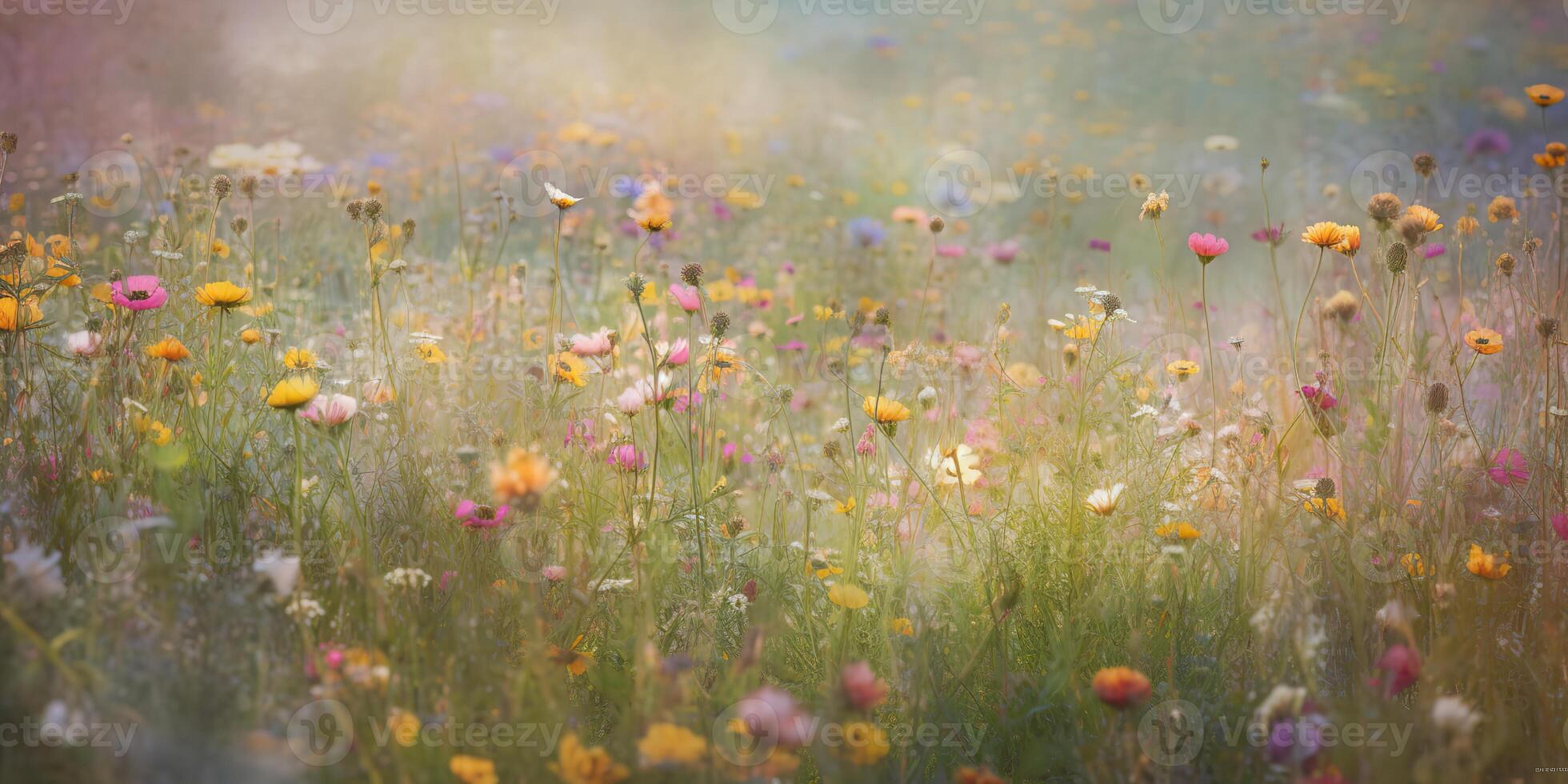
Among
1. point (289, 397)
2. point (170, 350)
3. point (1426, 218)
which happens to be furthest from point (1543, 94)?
point (170, 350)

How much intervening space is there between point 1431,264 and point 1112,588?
2.98 m

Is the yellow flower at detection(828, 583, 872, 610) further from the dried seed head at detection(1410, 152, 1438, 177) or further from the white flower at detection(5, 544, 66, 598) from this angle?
the dried seed head at detection(1410, 152, 1438, 177)

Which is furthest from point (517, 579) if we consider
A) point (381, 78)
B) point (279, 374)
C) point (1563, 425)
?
point (381, 78)

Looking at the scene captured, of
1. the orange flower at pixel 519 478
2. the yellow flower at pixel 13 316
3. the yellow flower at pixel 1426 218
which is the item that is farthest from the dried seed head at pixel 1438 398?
the yellow flower at pixel 13 316

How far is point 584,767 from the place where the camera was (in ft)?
3.82

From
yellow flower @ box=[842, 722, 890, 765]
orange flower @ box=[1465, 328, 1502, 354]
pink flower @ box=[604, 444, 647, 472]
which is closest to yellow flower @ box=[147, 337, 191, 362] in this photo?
pink flower @ box=[604, 444, 647, 472]

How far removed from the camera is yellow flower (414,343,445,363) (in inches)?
89.5

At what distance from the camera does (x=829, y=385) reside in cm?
320

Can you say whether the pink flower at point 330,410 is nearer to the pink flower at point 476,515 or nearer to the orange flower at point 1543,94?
the pink flower at point 476,515

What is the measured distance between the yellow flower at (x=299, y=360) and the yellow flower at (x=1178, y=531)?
1.83m

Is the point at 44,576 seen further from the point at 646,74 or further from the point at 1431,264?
the point at 646,74

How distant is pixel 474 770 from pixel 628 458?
2.80 ft

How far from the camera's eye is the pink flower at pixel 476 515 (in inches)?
68.8

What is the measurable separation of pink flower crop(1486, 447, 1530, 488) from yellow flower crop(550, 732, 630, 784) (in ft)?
6.55
